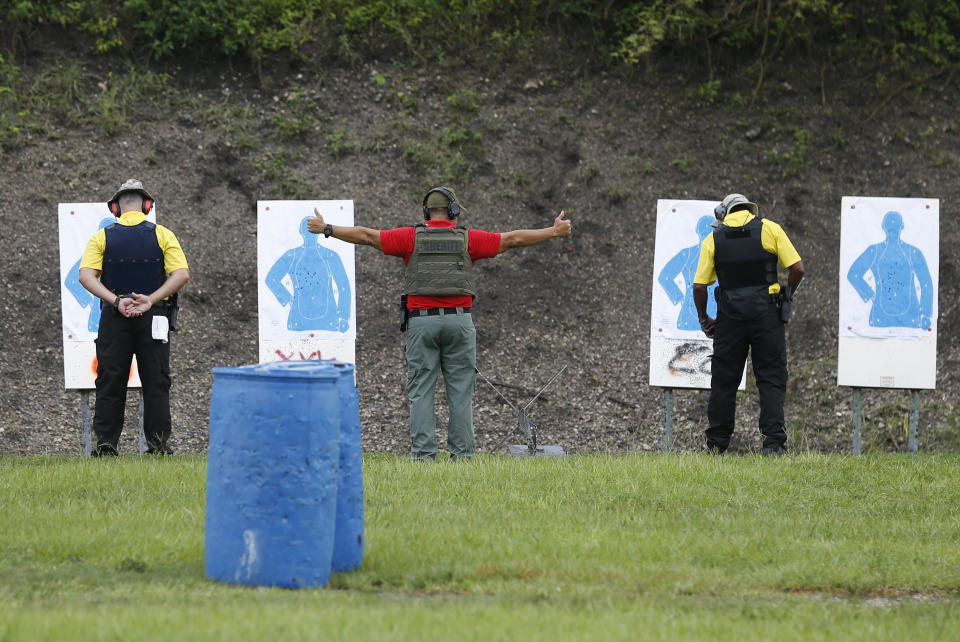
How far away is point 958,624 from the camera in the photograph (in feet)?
15.5

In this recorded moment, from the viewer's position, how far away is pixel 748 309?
9609mm

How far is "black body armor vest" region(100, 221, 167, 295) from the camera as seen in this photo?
926 centimetres

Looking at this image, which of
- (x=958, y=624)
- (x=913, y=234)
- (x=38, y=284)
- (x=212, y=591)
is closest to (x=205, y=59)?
(x=38, y=284)

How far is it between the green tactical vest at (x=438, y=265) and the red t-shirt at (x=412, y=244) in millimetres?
55

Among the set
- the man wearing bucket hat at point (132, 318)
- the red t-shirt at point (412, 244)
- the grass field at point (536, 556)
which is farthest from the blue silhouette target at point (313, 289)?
the grass field at point (536, 556)

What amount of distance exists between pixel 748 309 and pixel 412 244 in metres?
2.93

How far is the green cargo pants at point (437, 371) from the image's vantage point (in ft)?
29.0

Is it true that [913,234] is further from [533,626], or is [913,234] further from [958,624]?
[533,626]

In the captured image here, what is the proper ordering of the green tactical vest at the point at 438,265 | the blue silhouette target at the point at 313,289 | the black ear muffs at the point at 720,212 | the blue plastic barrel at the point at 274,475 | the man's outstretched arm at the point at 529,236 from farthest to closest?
the blue silhouette target at the point at 313,289
the black ear muffs at the point at 720,212
the man's outstretched arm at the point at 529,236
the green tactical vest at the point at 438,265
the blue plastic barrel at the point at 274,475

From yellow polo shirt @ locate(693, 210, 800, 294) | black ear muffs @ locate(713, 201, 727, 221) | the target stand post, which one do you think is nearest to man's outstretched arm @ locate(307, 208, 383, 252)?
yellow polo shirt @ locate(693, 210, 800, 294)

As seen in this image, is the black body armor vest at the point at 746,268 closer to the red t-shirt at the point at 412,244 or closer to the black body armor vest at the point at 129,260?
the red t-shirt at the point at 412,244

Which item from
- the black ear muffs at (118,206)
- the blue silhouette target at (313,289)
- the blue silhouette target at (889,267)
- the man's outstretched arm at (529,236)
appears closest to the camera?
the man's outstretched arm at (529,236)

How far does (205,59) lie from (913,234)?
34.6 ft

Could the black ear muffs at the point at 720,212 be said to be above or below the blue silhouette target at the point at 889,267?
above
